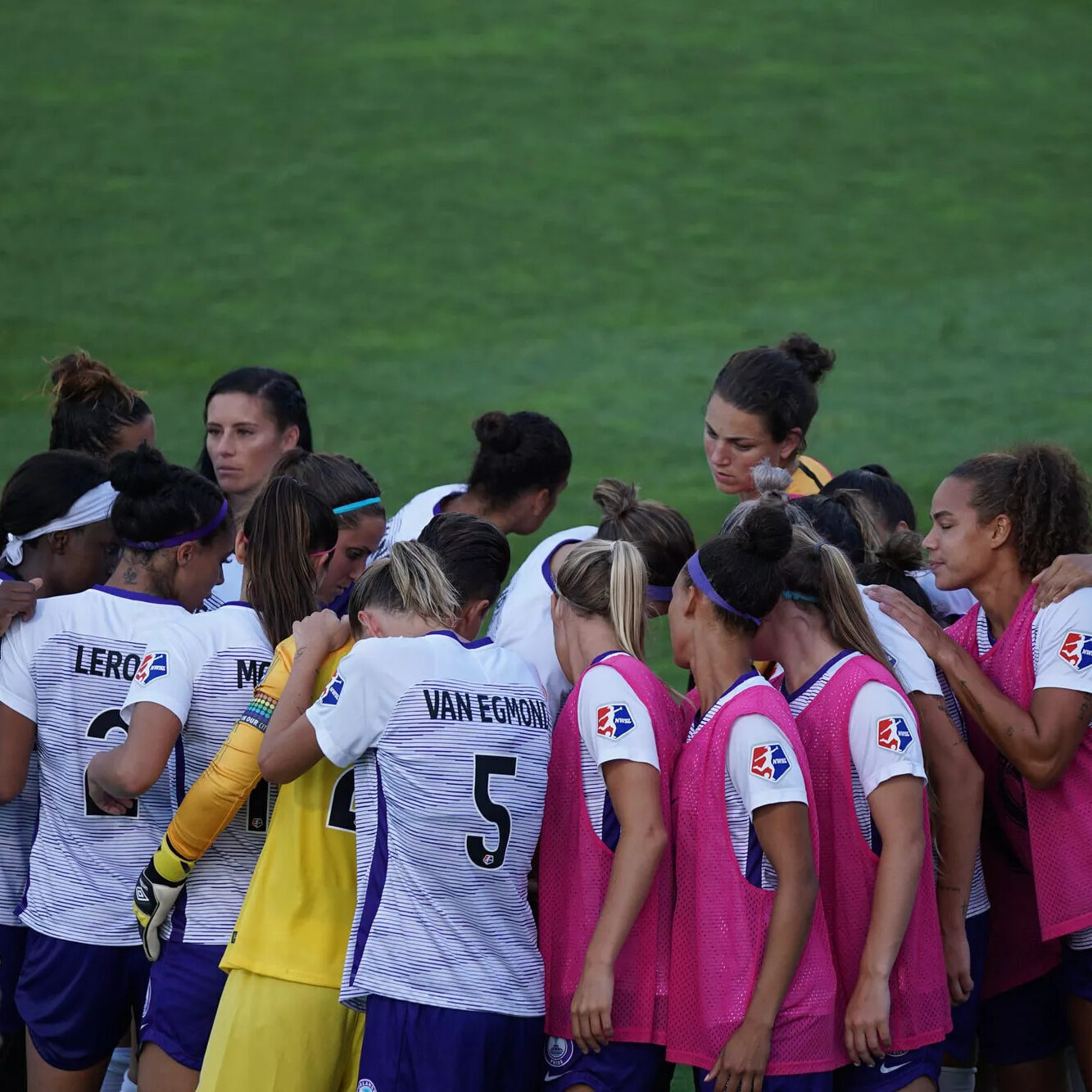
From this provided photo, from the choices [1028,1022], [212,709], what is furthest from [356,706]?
[1028,1022]

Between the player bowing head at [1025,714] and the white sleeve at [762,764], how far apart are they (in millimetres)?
508

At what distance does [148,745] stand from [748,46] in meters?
14.9

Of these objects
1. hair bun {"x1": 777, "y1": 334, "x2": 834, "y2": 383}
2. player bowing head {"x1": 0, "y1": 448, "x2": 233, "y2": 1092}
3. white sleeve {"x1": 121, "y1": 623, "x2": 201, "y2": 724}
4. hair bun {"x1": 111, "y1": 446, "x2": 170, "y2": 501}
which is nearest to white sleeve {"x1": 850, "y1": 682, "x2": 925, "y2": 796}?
white sleeve {"x1": 121, "y1": 623, "x2": 201, "y2": 724}

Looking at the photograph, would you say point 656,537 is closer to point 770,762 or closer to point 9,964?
point 770,762

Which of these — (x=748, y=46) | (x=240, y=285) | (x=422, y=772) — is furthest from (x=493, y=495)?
(x=748, y=46)

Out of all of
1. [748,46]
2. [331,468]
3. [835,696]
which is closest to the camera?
[835,696]

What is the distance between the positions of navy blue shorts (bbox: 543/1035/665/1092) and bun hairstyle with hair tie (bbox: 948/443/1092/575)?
1370 mm

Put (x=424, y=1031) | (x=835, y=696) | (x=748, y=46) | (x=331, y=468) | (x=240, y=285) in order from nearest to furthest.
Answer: (x=424, y=1031) < (x=835, y=696) < (x=331, y=468) < (x=240, y=285) < (x=748, y=46)

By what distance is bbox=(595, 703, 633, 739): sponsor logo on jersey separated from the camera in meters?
2.97

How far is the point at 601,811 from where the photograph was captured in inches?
121

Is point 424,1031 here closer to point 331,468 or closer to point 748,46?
point 331,468

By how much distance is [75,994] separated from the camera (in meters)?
3.31

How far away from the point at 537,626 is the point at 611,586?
22.9 inches

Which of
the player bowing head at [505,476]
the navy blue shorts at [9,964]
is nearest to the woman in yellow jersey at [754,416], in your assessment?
the player bowing head at [505,476]
